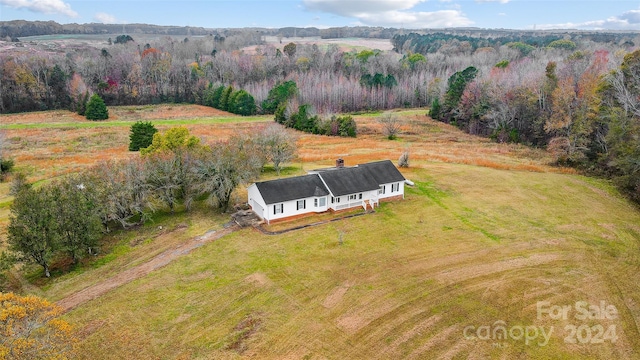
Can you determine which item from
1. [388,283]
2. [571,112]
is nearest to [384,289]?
[388,283]

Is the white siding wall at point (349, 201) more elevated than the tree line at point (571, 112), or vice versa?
the tree line at point (571, 112)

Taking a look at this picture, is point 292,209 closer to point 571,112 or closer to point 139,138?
point 139,138

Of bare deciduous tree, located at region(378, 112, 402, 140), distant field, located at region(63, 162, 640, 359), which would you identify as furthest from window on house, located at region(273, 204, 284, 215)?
bare deciduous tree, located at region(378, 112, 402, 140)

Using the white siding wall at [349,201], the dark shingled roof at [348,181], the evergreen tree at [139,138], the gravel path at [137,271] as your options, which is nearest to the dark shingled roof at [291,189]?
the dark shingled roof at [348,181]

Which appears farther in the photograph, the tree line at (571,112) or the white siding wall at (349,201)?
the tree line at (571,112)

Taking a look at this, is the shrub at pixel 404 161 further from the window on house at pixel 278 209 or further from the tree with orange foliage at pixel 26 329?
the tree with orange foliage at pixel 26 329

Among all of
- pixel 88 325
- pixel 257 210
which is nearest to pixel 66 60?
pixel 257 210

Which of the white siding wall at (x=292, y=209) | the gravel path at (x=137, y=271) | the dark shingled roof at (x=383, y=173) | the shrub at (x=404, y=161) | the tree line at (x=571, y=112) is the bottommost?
the gravel path at (x=137, y=271)
